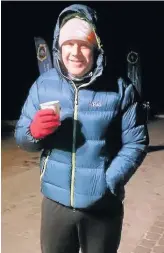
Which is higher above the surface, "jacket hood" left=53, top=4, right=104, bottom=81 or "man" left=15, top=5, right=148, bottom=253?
"jacket hood" left=53, top=4, right=104, bottom=81

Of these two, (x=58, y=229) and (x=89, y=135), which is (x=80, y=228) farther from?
(x=89, y=135)

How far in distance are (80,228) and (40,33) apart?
578 inches

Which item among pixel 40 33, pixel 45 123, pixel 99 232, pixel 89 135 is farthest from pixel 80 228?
pixel 40 33

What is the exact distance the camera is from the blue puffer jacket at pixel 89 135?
2.20 meters

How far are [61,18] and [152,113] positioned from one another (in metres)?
10.9

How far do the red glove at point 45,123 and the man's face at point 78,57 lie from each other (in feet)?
0.90

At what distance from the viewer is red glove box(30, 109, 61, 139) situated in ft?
6.83

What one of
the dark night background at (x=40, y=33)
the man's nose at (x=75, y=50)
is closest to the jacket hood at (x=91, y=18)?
the man's nose at (x=75, y=50)

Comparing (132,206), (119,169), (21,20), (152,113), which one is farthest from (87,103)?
(21,20)

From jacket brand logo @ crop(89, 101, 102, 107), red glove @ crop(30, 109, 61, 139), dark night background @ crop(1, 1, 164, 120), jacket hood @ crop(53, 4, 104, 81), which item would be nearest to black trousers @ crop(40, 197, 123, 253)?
red glove @ crop(30, 109, 61, 139)

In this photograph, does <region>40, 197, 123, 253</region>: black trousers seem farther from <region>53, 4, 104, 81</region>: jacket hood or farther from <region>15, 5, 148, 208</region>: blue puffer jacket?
<region>53, 4, 104, 81</region>: jacket hood

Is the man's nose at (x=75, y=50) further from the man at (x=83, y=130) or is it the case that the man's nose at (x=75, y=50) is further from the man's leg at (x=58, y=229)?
the man's leg at (x=58, y=229)

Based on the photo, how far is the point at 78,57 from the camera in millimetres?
2139

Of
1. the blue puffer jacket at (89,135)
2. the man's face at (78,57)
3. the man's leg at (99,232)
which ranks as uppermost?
the man's face at (78,57)
